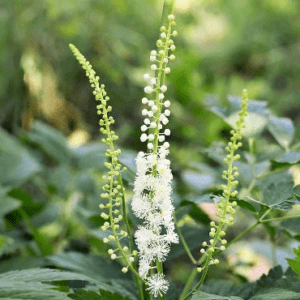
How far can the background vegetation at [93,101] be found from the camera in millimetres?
1226

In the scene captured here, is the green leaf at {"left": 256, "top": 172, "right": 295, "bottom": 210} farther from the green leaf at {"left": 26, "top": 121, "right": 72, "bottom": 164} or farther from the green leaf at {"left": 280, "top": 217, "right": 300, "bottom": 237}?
the green leaf at {"left": 26, "top": 121, "right": 72, "bottom": 164}

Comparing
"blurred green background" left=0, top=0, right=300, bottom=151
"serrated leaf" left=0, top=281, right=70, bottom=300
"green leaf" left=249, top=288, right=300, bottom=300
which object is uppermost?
"blurred green background" left=0, top=0, right=300, bottom=151

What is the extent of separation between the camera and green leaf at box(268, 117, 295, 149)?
1022mm

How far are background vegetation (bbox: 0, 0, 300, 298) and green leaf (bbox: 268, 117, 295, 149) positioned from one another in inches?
1.1

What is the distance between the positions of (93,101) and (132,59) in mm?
589

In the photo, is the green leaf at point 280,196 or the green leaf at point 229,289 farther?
the green leaf at point 229,289

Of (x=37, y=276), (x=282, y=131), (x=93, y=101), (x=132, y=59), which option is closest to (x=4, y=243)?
(x=37, y=276)

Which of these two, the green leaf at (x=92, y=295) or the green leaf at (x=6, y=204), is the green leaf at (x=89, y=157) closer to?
the green leaf at (x=6, y=204)

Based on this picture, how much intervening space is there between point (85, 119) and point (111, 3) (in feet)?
2.55

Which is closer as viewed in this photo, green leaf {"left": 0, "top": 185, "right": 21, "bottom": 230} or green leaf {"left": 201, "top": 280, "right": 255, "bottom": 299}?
green leaf {"left": 201, "top": 280, "right": 255, "bottom": 299}

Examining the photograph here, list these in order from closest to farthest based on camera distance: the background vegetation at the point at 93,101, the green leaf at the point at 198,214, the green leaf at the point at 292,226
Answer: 1. the green leaf at the point at 292,226
2. the green leaf at the point at 198,214
3. the background vegetation at the point at 93,101

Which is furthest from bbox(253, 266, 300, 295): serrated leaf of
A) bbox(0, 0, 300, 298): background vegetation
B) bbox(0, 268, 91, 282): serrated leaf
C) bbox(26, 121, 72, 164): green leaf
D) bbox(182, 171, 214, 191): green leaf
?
bbox(26, 121, 72, 164): green leaf

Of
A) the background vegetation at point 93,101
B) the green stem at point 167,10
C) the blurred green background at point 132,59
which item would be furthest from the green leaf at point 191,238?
the blurred green background at point 132,59

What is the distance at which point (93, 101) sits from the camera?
2.84 m
